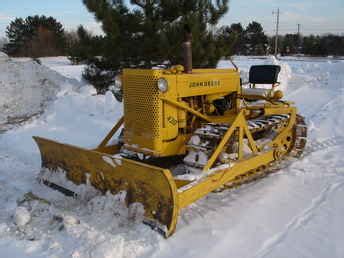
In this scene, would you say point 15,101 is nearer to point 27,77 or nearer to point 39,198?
point 27,77

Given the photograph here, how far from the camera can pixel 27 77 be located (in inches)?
556

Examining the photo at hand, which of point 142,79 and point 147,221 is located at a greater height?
point 142,79

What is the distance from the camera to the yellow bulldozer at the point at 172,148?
439 cm

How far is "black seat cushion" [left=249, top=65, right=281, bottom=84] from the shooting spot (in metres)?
7.56

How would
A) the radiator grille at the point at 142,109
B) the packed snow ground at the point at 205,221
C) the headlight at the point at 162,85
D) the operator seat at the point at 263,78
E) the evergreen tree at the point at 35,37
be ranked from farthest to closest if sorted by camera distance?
the evergreen tree at the point at 35,37 → the operator seat at the point at 263,78 → the radiator grille at the point at 142,109 → the headlight at the point at 162,85 → the packed snow ground at the point at 205,221

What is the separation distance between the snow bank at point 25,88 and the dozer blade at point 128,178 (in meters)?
6.11

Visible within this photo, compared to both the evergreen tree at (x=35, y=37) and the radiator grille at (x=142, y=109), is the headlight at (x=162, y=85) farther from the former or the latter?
the evergreen tree at (x=35, y=37)

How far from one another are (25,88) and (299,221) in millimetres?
11314

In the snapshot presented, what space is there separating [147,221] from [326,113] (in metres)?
7.84

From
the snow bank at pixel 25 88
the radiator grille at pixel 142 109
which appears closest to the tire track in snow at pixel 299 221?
the radiator grille at pixel 142 109

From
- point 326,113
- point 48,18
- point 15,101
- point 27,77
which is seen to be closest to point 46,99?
point 15,101

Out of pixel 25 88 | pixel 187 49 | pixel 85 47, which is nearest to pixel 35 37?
pixel 25 88

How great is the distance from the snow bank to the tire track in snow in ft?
27.6

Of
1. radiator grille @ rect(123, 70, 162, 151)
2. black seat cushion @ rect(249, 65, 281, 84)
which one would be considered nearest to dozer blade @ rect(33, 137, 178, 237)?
radiator grille @ rect(123, 70, 162, 151)
